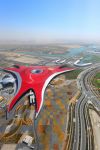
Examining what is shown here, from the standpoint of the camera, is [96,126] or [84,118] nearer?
[96,126]

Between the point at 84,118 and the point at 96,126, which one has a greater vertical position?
the point at 84,118

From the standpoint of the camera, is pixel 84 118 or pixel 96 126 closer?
pixel 96 126

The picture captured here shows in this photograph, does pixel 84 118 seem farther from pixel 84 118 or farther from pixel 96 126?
pixel 96 126

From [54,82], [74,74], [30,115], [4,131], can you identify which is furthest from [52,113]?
[74,74]

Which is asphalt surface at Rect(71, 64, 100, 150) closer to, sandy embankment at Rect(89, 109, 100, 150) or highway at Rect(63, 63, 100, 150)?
highway at Rect(63, 63, 100, 150)


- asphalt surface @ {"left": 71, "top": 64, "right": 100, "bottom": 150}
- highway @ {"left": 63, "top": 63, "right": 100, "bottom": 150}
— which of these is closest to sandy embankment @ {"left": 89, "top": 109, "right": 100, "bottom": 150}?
highway @ {"left": 63, "top": 63, "right": 100, "bottom": 150}

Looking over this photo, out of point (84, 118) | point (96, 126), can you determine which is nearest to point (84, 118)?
point (84, 118)

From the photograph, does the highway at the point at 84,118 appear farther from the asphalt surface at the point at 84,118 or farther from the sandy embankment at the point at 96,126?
the sandy embankment at the point at 96,126

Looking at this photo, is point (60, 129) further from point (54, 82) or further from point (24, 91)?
point (54, 82)
